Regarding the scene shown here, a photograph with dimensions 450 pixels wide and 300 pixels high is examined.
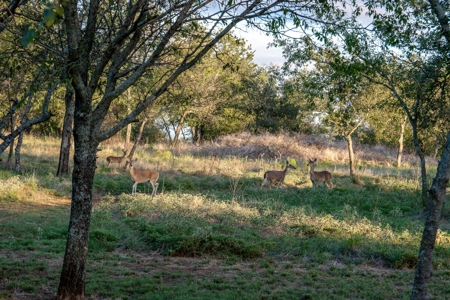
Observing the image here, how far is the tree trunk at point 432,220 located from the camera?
544cm

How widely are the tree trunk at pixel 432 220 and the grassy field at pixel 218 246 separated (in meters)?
1.89

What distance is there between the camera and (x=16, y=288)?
675cm

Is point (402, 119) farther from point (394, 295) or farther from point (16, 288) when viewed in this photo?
point (16, 288)

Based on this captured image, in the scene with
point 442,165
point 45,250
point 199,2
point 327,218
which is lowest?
point 45,250

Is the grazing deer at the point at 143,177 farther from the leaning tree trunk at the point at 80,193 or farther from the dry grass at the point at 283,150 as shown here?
the dry grass at the point at 283,150

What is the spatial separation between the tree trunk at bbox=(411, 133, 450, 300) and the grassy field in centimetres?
189

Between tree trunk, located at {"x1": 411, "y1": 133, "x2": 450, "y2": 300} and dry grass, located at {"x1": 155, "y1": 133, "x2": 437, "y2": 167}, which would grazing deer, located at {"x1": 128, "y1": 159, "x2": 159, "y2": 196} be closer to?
dry grass, located at {"x1": 155, "y1": 133, "x2": 437, "y2": 167}

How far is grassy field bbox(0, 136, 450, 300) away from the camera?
7434 millimetres

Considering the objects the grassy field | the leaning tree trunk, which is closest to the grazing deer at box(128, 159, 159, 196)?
the grassy field

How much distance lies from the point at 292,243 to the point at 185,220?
261 cm

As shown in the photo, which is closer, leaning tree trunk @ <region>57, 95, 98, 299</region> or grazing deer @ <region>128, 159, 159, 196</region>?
leaning tree trunk @ <region>57, 95, 98, 299</region>

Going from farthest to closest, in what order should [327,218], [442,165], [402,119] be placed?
[402,119] < [327,218] < [442,165]

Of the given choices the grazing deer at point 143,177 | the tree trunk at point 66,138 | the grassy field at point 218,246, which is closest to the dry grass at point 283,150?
the tree trunk at point 66,138

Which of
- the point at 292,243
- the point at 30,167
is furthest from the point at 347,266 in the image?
the point at 30,167
